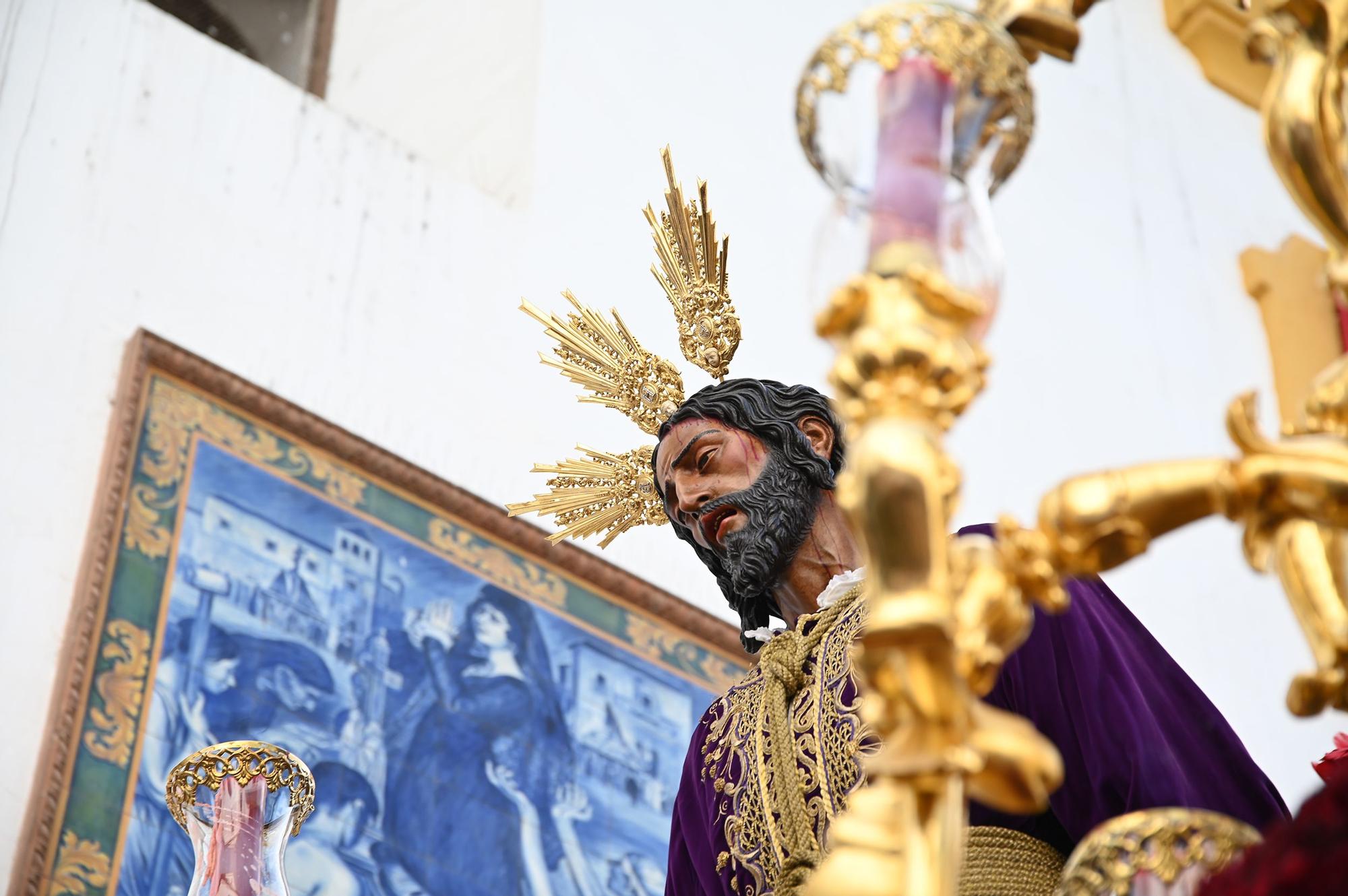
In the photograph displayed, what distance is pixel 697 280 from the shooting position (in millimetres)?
3166

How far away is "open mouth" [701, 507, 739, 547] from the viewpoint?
9.08ft

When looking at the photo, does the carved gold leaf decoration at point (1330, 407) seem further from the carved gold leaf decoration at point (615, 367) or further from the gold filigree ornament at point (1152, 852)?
the carved gold leaf decoration at point (615, 367)

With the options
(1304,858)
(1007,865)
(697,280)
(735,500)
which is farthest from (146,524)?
(1304,858)

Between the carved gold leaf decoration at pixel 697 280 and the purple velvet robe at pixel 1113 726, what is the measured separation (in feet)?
2.87

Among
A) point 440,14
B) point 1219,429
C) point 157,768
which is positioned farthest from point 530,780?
point 1219,429

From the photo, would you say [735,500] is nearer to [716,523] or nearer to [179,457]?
[716,523]

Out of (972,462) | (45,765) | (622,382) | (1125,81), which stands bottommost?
(45,765)

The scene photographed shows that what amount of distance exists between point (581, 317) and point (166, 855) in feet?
3.46

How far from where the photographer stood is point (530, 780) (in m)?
4.14

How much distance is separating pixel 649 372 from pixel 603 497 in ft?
0.58

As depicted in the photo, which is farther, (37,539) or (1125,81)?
(1125,81)

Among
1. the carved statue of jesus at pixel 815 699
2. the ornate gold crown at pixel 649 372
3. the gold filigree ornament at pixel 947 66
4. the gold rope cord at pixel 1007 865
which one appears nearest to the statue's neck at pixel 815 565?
the carved statue of jesus at pixel 815 699

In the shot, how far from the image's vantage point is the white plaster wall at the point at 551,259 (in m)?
4.02

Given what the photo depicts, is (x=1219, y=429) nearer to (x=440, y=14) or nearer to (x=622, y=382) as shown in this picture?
(x=440, y=14)
